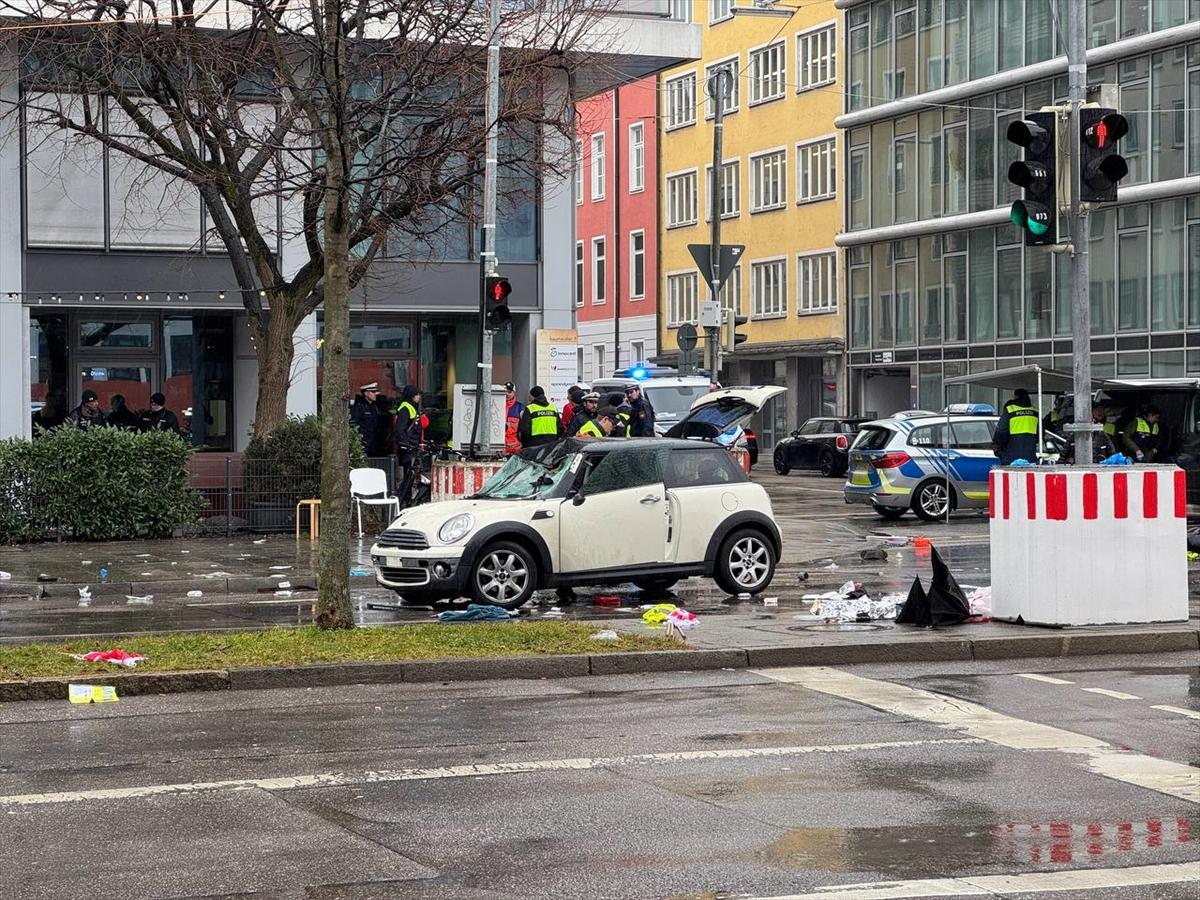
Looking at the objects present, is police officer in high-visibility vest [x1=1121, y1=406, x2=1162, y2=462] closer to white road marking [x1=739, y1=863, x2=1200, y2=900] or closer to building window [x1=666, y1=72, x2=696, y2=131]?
white road marking [x1=739, y1=863, x2=1200, y2=900]

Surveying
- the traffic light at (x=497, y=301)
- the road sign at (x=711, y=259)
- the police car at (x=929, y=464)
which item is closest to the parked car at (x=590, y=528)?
Answer: the traffic light at (x=497, y=301)

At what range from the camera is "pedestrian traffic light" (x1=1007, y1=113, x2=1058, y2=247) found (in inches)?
560

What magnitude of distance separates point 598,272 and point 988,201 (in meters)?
25.8

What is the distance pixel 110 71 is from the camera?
85.0 feet

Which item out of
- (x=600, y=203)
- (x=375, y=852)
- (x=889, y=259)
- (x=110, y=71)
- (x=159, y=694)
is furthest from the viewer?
(x=600, y=203)

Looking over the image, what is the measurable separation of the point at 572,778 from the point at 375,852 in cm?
159

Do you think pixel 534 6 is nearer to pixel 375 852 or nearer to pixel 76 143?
pixel 76 143

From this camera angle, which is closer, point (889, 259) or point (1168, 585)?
point (1168, 585)

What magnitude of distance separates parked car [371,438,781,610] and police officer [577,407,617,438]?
3642 mm

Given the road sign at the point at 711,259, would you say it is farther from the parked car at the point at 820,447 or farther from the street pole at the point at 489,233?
the parked car at the point at 820,447

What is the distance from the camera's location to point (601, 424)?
22203mm

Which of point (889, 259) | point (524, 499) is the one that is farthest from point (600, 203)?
point (524, 499)

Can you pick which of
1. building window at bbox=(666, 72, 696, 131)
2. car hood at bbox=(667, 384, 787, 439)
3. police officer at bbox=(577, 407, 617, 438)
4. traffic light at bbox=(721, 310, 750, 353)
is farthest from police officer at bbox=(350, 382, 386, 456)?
building window at bbox=(666, 72, 696, 131)

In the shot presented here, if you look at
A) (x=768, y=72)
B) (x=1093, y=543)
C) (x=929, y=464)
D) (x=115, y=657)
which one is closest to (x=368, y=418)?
(x=929, y=464)
